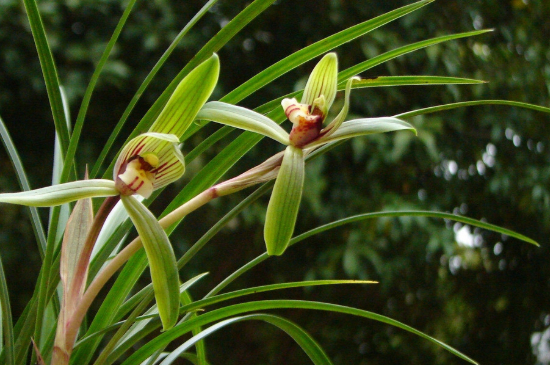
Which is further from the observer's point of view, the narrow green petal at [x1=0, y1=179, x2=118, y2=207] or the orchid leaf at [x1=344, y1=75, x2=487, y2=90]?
the orchid leaf at [x1=344, y1=75, x2=487, y2=90]

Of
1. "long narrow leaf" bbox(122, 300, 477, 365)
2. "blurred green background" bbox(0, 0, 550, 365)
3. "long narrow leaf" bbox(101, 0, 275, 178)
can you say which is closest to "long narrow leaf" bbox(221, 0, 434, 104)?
"long narrow leaf" bbox(101, 0, 275, 178)

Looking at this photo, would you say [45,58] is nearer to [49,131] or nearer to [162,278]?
[162,278]

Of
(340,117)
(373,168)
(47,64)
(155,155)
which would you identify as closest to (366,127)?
(340,117)

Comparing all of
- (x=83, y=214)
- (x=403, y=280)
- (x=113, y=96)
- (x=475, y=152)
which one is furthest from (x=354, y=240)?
(x=83, y=214)

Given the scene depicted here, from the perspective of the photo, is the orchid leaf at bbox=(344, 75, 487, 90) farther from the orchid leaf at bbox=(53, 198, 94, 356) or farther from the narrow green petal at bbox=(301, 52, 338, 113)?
the orchid leaf at bbox=(53, 198, 94, 356)

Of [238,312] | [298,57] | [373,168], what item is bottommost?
[238,312]

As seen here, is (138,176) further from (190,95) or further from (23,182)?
(23,182)
